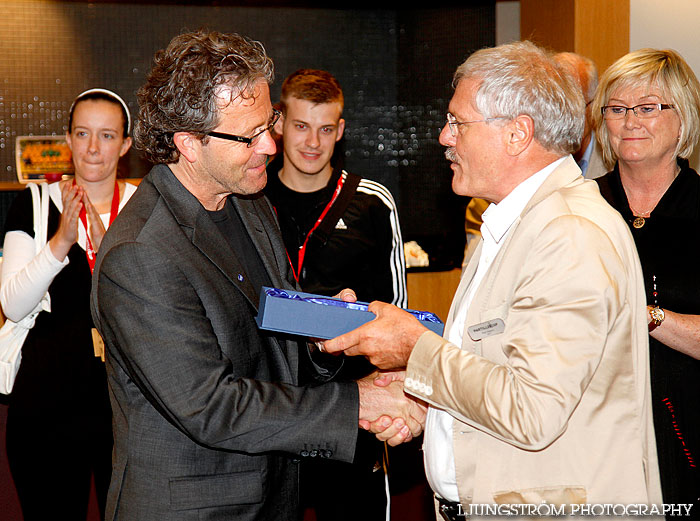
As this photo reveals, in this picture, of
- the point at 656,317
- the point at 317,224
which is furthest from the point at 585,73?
the point at 656,317

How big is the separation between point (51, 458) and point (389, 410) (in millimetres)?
1423

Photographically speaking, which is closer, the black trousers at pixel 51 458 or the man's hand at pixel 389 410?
the man's hand at pixel 389 410

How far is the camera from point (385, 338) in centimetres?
177

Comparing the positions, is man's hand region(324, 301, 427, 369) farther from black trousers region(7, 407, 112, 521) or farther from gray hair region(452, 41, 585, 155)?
black trousers region(7, 407, 112, 521)

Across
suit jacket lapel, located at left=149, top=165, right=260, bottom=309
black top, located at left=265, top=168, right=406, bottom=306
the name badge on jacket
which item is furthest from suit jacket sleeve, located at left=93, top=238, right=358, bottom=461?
black top, located at left=265, top=168, right=406, bottom=306

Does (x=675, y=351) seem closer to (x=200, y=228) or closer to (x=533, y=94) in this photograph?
(x=533, y=94)

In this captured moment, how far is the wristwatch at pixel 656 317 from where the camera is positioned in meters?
2.21

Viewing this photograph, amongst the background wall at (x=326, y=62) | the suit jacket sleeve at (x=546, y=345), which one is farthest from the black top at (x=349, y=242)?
the background wall at (x=326, y=62)

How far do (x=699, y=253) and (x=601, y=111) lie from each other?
2.05 feet

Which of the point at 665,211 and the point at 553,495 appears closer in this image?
the point at 553,495

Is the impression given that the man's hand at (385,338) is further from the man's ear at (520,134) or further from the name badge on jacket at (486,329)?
the man's ear at (520,134)

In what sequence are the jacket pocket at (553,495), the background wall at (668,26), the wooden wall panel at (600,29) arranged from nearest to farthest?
the jacket pocket at (553,495) → the background wall at (668,26) → the wooden wall panel at (600,29)

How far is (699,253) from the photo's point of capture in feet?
7.66

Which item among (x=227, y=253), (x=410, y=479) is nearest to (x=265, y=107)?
(x=227, y=253)
